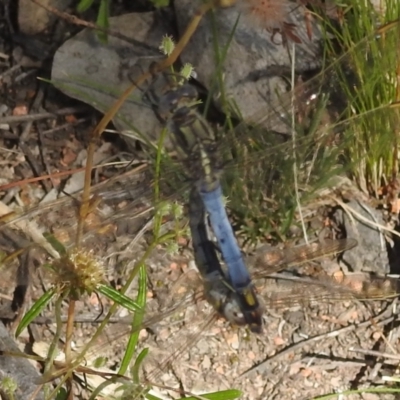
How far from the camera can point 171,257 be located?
1.53 metres

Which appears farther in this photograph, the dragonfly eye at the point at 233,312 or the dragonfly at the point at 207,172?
the dragonfly eye at the point at 233,312

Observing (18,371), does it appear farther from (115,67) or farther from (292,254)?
(115,67)

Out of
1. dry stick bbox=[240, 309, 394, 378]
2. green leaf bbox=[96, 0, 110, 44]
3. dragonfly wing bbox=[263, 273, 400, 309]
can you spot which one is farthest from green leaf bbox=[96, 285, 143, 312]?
green leaf bbox=[96, 0, 110, 44]

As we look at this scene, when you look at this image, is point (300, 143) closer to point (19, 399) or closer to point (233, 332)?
point (233, 332)

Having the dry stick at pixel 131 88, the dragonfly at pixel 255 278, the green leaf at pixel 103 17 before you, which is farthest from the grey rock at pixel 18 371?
the green leaf at pixel 103 17

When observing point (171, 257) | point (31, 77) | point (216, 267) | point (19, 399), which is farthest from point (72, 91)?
point (19, 399)

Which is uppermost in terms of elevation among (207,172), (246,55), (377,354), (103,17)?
(103,17)

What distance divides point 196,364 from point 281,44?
770 millimetres

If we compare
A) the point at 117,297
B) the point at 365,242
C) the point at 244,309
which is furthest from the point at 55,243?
the point at 365,242

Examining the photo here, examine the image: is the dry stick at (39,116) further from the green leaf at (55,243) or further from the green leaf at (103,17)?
the green leaf at (55,243)

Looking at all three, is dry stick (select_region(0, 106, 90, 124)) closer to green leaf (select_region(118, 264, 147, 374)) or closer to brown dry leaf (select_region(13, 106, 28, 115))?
brown dry leaf (select_region(13, 106, 28, 115))

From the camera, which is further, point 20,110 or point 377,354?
point 20,110

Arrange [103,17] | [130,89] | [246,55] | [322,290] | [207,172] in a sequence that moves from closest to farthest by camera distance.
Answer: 1. [130,89]
2. [207,172]
3. [322,290]
4. [103,17]
5. [246,55]

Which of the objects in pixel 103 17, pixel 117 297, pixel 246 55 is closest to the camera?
pixel 117 297
